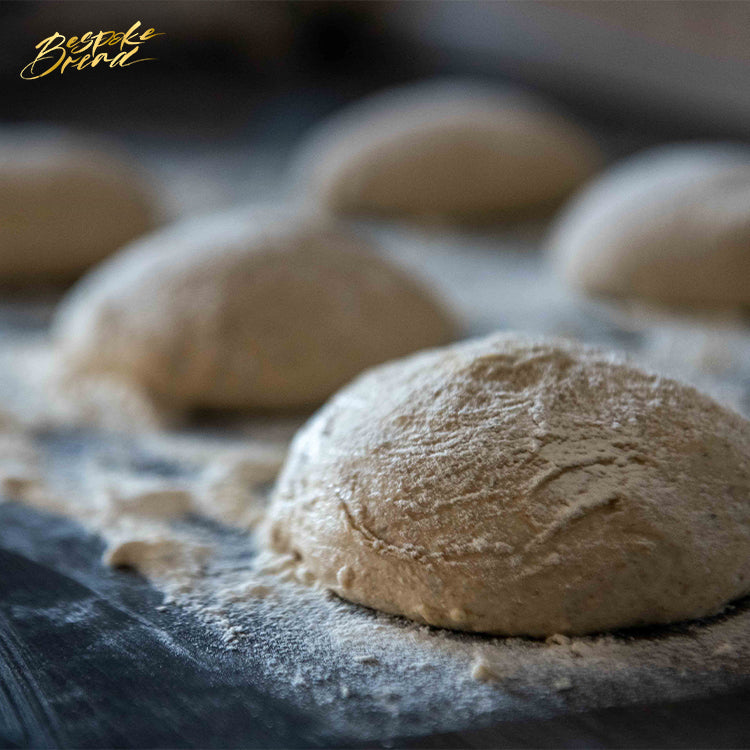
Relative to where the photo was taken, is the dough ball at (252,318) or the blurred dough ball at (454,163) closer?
the dough ball at (252,318)

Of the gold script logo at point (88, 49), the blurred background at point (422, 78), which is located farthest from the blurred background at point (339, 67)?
Result: the gold script logo at point (88, 49)

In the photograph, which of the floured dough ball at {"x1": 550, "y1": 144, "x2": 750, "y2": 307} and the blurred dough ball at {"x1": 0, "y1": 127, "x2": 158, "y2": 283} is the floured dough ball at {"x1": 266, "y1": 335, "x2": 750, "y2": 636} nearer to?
the floured dough ball at {"x1": 550, "y1": 144, "x2": 750, "y2": 307}

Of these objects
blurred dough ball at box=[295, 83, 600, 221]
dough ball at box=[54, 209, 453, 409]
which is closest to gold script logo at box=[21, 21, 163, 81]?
dough ball at box=[54, 209, 453, 409]

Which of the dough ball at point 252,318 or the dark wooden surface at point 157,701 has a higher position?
the dough ball at point 252,318

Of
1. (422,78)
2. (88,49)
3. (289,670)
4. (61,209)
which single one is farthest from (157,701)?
(422,78)

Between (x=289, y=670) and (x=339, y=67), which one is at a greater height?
(x=339, y=67)

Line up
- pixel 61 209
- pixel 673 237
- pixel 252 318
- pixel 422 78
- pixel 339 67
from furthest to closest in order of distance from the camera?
pixel 339 67 < pixel 422 78 < pixel 61 209 < pixel 673 237 < pixel 252 318

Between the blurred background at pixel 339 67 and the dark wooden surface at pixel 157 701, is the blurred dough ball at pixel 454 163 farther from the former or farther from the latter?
the dark wooden surface at pixel 157 701

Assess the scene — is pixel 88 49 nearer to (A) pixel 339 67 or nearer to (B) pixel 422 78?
(B) pixel 422 78
